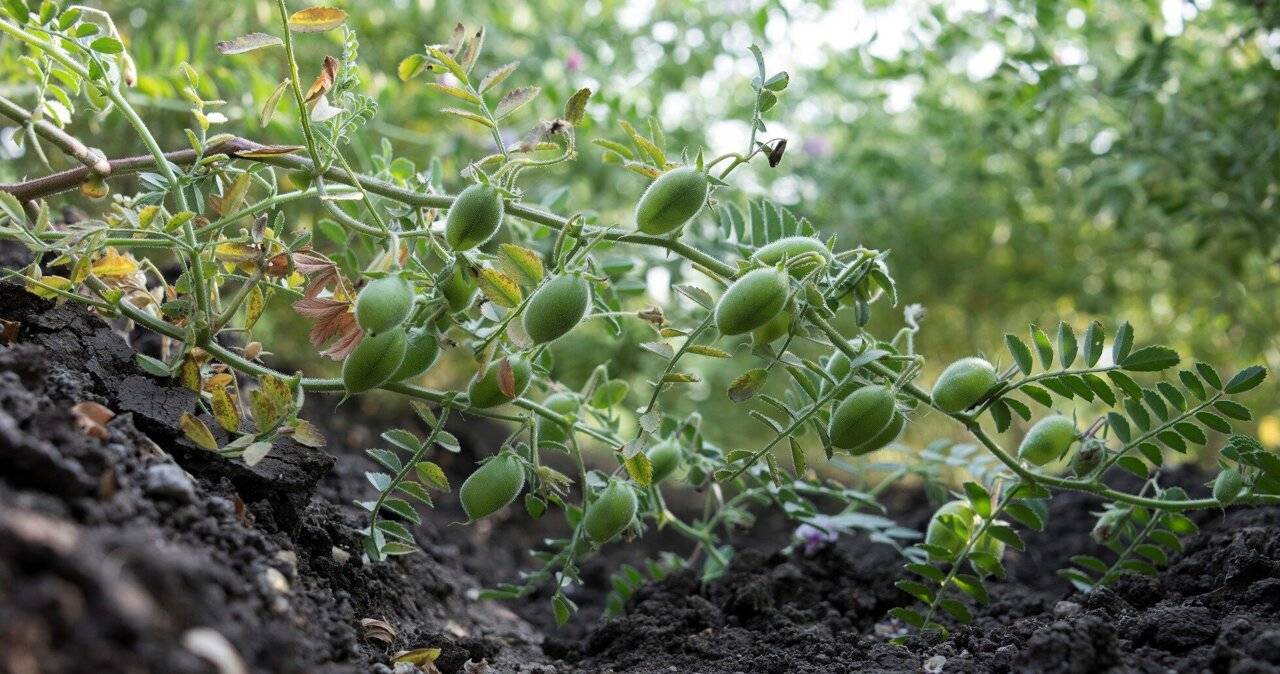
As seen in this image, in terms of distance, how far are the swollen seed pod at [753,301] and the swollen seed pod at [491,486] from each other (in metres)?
0.23

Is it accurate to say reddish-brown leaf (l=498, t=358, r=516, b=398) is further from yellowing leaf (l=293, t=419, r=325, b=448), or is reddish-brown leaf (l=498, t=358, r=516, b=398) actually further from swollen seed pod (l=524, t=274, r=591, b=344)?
yellowing leaf (l=293, t=419, r=325, b=448)

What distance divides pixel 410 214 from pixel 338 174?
2.7 inches

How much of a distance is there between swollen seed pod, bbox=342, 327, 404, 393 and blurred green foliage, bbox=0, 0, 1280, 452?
2.41 feet

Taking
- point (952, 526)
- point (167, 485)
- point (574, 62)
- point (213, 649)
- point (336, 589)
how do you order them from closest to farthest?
point (213, 649), point (167, 485), point (336, 589), point (952, 526), point (574, 62)

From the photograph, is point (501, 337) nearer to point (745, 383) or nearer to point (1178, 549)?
point (745, 383)

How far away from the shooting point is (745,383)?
0.88 m

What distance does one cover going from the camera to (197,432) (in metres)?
0.80

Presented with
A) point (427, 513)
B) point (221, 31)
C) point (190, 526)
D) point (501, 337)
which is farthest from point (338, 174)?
point (221, 31)

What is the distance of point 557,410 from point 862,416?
0.32m

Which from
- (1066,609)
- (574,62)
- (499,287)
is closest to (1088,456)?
(1066,609)

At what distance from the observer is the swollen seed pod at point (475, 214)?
0.78 metres

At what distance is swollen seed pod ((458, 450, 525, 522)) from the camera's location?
87cm

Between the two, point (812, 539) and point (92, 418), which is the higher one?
point (92, 418)

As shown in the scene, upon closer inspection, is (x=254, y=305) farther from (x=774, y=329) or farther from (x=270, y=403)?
(x=774, y=329)
